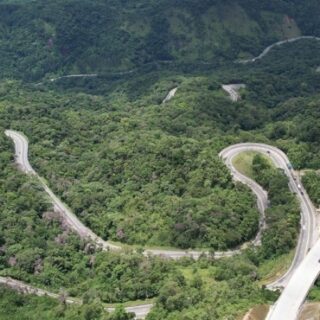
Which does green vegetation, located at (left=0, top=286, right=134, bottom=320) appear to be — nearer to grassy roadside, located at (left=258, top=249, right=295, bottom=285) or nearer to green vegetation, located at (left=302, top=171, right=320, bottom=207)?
grassy roadside, located at (left=258, top=249, right=295, bottom=285)

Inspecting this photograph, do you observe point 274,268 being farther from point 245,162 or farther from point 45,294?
point 245,162

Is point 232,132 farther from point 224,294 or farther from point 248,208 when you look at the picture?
point 224,294

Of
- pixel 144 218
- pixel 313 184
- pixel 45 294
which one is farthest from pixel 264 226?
pixel 45 294

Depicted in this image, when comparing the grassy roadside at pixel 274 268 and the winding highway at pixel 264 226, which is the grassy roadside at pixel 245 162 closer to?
the winding highway at pixel 264 226

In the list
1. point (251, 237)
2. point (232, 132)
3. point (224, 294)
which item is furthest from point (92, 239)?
point (232, 132)

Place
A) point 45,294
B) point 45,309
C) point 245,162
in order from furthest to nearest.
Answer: point 245,162, point 45,294, point 45,309

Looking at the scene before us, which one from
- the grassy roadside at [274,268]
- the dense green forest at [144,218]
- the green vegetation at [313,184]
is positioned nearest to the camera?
the dense green forest at [144,218]

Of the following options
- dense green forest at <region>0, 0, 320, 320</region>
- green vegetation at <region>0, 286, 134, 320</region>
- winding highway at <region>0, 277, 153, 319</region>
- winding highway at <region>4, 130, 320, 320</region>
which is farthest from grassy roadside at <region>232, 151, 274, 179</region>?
green vegetation at <region>0, 286, 134, 320</region>

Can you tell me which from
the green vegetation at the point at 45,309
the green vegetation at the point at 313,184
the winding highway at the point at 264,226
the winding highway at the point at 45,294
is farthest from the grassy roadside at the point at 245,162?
the green vegetation at the point at 45,309
